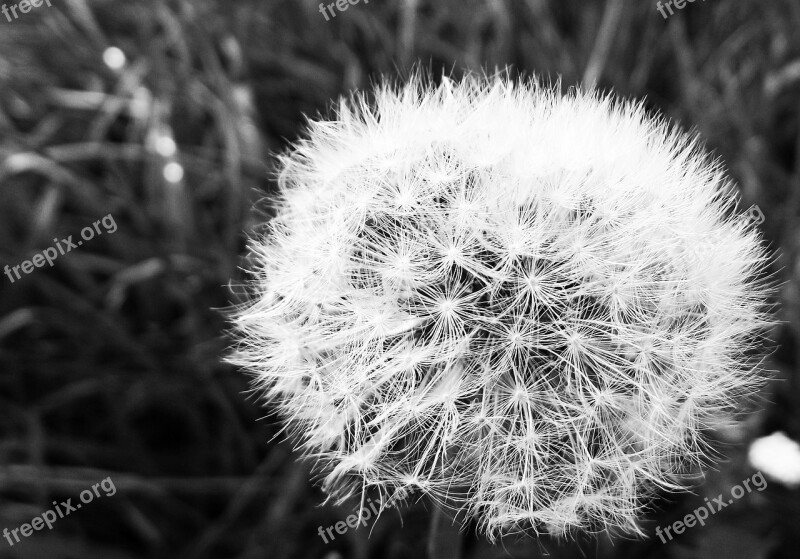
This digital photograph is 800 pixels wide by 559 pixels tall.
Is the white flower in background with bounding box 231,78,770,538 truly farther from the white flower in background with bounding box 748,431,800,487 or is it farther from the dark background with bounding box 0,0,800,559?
the dark background with bounding box 0,0,800,559

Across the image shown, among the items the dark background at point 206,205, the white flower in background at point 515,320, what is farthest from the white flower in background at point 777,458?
the white flower in background at point 515,320

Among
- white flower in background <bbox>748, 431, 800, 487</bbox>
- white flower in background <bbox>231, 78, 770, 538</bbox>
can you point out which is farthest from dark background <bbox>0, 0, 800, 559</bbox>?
white flower in background <bbox>231, 78, 770, 538</bbox>

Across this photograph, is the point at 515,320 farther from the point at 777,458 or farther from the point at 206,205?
the point at 206,205

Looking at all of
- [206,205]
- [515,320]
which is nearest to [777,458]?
[515,320]

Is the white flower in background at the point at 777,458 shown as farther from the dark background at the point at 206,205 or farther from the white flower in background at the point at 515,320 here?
the white flower in background at the point at 515,320

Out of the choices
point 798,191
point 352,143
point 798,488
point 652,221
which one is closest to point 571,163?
point 652,221

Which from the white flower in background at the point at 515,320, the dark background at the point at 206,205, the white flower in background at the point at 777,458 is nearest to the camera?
the white flower in background at the point at 515,320
